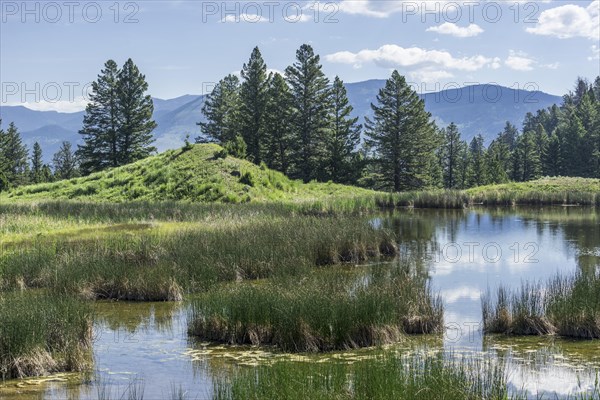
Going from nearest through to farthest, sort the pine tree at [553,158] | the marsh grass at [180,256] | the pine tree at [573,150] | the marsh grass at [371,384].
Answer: the marsh grass at [371,384]
the marsh grass at [180,256]
the pine tree at [573,150]
the pine tree at [553,158]

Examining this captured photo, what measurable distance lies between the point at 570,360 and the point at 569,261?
42.7 ft

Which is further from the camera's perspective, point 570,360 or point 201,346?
point 201,346

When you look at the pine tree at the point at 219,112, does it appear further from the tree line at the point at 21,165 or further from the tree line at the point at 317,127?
the tree line at the point at 21,165

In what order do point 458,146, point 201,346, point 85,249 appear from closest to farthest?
point 201,346 < point 85,249 < point 458,146

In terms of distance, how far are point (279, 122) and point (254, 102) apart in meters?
3.58

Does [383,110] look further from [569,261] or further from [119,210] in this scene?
[569,261]

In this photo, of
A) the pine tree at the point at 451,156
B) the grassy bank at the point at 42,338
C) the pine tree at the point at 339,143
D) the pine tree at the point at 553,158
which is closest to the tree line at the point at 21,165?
the pine tree at the point at 339,143

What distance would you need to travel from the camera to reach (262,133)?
241 feet

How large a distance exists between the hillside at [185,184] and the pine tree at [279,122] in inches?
831

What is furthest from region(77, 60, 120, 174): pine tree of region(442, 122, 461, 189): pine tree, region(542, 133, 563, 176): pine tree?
region(542, 133, 563, 176): pine tree

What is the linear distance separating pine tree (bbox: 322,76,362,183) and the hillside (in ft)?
69.7

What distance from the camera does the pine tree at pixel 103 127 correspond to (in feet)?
243

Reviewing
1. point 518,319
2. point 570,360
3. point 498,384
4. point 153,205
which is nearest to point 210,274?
point 518,319

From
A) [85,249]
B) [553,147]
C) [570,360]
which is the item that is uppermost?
[553,147]
